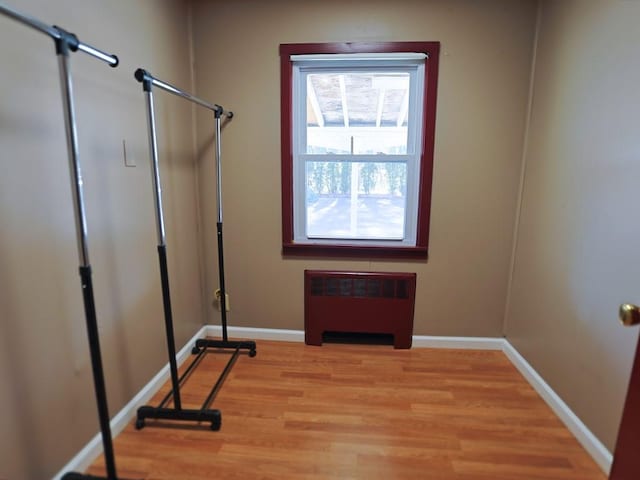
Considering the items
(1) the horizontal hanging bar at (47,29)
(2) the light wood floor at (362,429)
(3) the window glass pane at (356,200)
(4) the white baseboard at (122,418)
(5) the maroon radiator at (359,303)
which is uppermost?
(1) the horizontal hanging bar at (47,29)

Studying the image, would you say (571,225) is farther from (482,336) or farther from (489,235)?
(482,336)

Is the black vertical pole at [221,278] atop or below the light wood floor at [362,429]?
atop

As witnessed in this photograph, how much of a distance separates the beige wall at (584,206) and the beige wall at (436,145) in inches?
7.7

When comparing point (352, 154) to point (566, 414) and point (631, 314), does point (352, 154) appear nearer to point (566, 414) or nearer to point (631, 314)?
point (631, 314)

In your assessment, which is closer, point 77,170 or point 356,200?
point 77,170

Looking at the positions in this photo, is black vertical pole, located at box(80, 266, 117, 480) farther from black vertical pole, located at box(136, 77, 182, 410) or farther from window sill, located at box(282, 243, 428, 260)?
window sill, located at box(282, 243, 428, 260)

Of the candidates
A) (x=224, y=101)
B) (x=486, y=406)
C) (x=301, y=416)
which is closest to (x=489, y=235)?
(x=486, y=406)

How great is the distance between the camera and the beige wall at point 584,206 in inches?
54.1

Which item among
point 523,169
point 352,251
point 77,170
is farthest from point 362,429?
point 523,169

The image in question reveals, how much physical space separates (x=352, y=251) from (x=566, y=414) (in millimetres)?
1499

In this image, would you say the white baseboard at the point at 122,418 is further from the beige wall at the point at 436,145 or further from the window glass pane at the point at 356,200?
the window glass pane at the point at 356,200

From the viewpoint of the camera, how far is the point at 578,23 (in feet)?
5.53

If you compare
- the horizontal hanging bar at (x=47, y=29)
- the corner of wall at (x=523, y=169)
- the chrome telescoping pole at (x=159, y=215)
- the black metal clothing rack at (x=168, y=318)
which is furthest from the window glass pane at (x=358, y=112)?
the horizontal hanging bar at (x=47, y=29)

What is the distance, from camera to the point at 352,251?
2.40 meters
